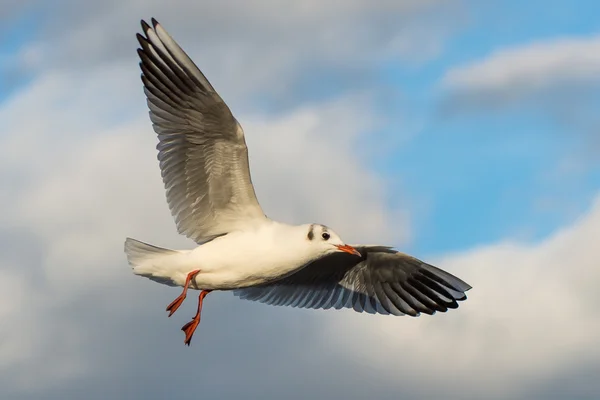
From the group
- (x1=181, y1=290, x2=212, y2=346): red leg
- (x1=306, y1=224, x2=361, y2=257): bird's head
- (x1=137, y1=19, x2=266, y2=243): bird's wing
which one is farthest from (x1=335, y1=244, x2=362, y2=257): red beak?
(x1=181, y1=290, x2=212, y2=346): red leg

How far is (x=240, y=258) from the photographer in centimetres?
1433

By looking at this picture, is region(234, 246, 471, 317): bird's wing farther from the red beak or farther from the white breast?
the white breast

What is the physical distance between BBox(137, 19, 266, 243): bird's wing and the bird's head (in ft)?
2.62

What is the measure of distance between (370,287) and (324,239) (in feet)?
9.88

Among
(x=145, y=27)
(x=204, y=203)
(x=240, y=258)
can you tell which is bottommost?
(x=240, y=258)

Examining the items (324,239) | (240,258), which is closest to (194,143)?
(240,258)

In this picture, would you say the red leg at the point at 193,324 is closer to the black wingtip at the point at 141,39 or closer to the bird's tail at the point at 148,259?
the bird's tail at the point at 148,259

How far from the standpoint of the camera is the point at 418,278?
16922 millimetres

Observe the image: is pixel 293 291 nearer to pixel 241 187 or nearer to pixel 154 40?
pixel 241 187

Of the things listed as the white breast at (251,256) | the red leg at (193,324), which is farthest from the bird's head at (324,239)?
the red leg at (193,324)

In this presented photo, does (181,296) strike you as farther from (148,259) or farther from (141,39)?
(141,39)

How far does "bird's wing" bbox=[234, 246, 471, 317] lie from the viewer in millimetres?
16797

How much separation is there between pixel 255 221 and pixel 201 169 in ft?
3.07

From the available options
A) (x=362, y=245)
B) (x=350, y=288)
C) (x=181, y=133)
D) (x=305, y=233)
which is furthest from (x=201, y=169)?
(x=350, y=288)
